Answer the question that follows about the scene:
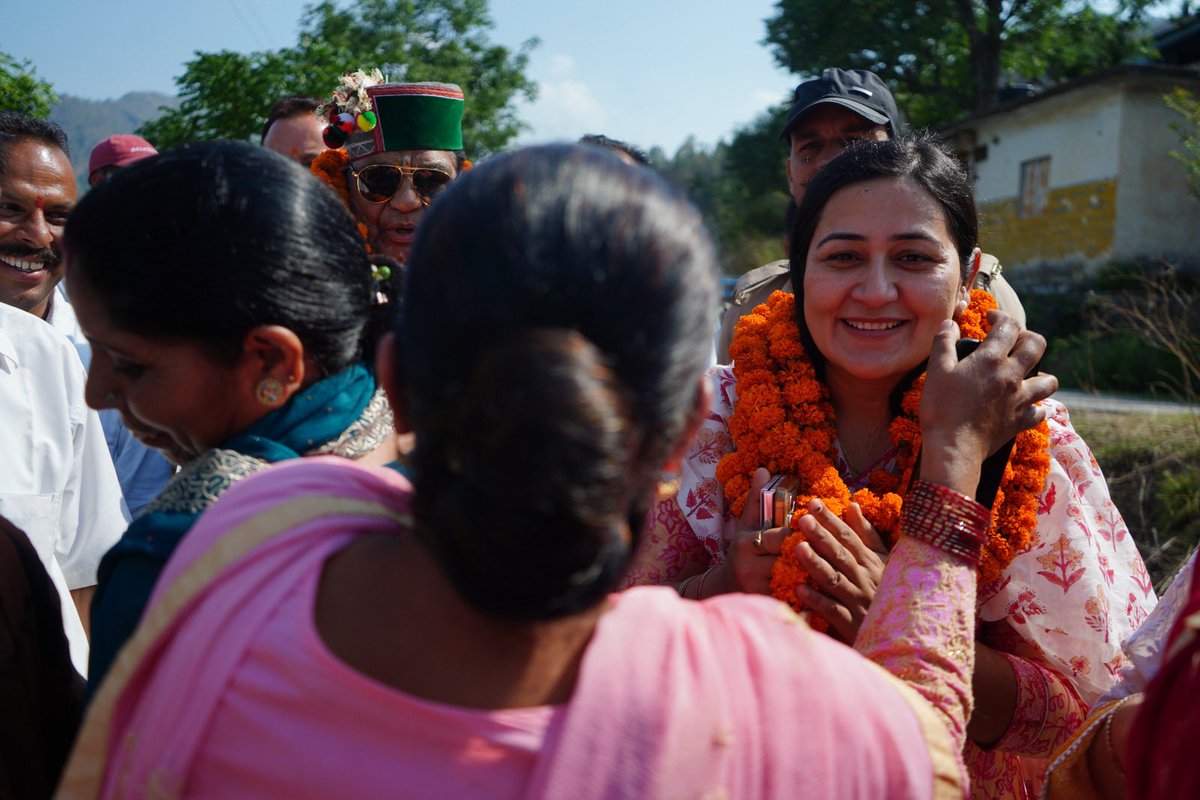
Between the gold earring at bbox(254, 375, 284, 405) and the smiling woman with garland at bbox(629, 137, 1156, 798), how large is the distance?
1109 millimetres

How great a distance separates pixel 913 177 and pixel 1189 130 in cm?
1954

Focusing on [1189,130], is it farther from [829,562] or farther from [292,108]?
[829,562]

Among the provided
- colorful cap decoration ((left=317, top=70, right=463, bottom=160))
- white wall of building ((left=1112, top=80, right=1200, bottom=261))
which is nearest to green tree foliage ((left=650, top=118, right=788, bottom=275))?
white wall of building ((left=1112, top=80, right=1200, bottom=261))

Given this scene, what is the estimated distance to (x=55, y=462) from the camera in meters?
2.39

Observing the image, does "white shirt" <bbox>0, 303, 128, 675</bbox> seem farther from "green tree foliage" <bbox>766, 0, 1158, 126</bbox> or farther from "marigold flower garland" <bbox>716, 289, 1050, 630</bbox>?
"green tree foliage" <bbox>766, 0, 1158, 126</bbox>

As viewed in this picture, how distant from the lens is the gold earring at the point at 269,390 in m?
1.56

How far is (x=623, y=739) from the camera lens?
106cm

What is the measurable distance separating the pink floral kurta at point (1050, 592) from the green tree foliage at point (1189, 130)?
11.1 m

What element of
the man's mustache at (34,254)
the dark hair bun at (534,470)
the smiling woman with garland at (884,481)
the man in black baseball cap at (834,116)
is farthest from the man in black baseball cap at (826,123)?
the dark hair bun at (534,470)

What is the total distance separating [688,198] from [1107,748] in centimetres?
132

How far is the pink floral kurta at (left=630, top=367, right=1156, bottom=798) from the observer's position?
216cm

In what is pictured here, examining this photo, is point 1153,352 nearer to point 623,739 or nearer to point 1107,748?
point 1107,748

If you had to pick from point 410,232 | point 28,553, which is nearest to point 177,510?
point 28,553

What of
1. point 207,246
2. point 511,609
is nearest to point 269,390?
point 207,246
